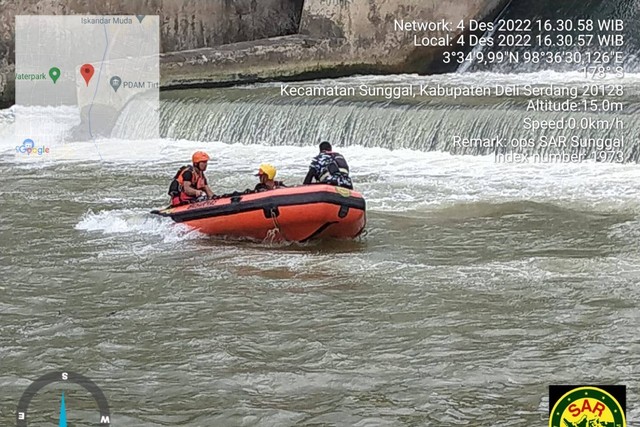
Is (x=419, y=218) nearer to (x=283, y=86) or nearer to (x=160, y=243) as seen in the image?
(x=160, y=243)

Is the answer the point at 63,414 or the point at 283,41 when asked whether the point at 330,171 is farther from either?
the point at 283,41

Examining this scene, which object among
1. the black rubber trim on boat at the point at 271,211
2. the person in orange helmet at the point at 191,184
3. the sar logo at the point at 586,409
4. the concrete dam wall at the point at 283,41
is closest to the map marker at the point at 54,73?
the concrete dam wall at the point at 283,41

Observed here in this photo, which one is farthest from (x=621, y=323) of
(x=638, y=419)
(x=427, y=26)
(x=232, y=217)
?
(x=427, y=26)

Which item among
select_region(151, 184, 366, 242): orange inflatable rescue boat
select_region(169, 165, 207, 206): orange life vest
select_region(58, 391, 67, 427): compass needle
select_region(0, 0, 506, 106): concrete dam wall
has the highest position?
select_region(0, 0, 506, 106): concrete dam wall

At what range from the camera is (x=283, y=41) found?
1975cm

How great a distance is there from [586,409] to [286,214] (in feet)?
20.4

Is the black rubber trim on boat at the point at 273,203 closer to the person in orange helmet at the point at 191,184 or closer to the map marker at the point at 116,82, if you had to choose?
the person in orange helmet at the point at 191,184

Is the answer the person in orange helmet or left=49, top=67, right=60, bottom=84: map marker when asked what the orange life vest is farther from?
left=49, top=67, right=60, bottom=84: map marker

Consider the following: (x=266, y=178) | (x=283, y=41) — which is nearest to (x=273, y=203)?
(x=266, y=178)

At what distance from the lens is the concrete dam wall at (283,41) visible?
Answer: 19219 millimetres

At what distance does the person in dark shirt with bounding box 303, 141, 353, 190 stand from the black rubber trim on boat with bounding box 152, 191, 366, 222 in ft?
0.80

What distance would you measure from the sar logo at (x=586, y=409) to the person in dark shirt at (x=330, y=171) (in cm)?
629

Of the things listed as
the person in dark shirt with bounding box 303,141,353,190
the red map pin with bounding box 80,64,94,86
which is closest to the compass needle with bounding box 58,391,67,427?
the person in dark shirt with bounding box 303,141,353,190

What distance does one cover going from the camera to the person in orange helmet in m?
10.7
